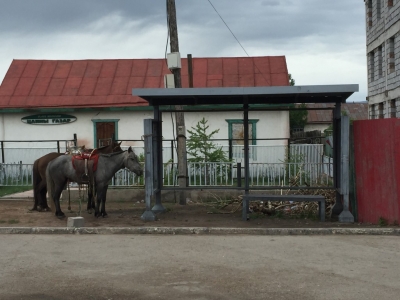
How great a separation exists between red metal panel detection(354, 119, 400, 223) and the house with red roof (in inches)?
492

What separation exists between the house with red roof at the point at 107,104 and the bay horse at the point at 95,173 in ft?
38.1

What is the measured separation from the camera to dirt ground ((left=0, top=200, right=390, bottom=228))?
12016 mm

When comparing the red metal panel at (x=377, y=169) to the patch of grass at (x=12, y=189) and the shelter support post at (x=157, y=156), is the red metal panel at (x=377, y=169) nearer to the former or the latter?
the shelter support post at (x=157, y=156)

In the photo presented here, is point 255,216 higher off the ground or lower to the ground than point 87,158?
lower

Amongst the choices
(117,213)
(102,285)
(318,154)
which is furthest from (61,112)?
(102,285)

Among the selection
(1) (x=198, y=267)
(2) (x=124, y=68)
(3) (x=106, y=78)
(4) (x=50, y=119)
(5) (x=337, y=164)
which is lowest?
(1) (x=198, y=267)

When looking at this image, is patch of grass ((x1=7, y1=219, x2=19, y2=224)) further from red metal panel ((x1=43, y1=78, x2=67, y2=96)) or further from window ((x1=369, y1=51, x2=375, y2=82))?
window ((x1=369, y1=51, x2=375, y2=82))

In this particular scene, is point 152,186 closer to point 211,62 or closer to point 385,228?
point 385,228

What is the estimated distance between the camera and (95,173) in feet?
43.1

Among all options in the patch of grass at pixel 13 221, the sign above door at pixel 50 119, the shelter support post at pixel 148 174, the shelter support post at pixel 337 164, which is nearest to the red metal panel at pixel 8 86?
the sign above door at pixel 50 119

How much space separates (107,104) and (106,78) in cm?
226

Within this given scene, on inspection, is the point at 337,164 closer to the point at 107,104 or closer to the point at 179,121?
the point at 179,121

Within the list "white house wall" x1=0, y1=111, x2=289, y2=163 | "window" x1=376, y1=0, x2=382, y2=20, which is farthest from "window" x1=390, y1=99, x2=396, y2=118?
"white house wall" x1=0, y1=111, x2=289, y2=163

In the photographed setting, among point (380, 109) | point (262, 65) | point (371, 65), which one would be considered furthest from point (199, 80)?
point (371, 65)
